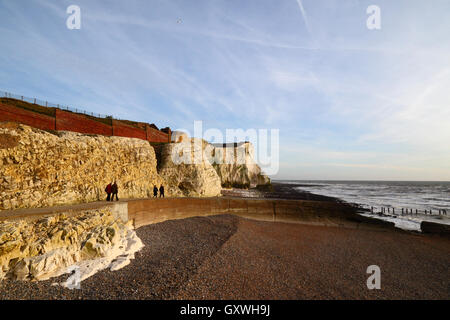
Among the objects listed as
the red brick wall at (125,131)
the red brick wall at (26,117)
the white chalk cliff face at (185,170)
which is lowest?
the white chalk cliff face at (185,170)

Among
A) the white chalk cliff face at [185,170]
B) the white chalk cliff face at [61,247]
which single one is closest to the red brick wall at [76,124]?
the white chalk cliff face at [185,170]

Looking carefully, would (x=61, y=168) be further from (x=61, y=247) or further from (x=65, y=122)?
(x=61, y=247)

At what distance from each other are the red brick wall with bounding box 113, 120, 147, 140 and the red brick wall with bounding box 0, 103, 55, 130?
5.92 meters

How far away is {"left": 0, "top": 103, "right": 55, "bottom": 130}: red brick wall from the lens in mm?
12383

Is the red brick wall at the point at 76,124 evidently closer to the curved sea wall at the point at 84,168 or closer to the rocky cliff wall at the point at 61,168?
the curved sea wall at the point at 84,168

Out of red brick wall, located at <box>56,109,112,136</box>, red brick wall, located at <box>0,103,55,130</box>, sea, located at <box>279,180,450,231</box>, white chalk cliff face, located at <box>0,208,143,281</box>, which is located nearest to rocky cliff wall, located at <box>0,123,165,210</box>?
red brick wall, located at <box>0,103,55,130</box>

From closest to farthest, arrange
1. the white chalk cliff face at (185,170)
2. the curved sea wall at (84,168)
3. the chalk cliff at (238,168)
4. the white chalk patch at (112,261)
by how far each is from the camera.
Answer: the white chalk patch at (112,261) < the curved sea wall at (84,168) < the white chalk cliff face at (185,170) < the chalk cliff at (238,168)

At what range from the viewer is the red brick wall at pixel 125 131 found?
21.1m

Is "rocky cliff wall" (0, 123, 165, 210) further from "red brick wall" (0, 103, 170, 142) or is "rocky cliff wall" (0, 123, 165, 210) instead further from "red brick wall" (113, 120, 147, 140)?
"red brick wall" (113, 120, 147, 140)

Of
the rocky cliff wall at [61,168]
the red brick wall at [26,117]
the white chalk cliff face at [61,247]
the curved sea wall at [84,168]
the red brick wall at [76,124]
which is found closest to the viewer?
the white chalk cliff face at [61,247]

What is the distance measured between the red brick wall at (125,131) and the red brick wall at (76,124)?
1.31 metres

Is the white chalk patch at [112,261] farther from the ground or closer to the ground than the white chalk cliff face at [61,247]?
closer to the ground

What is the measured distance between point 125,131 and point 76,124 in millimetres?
5577
